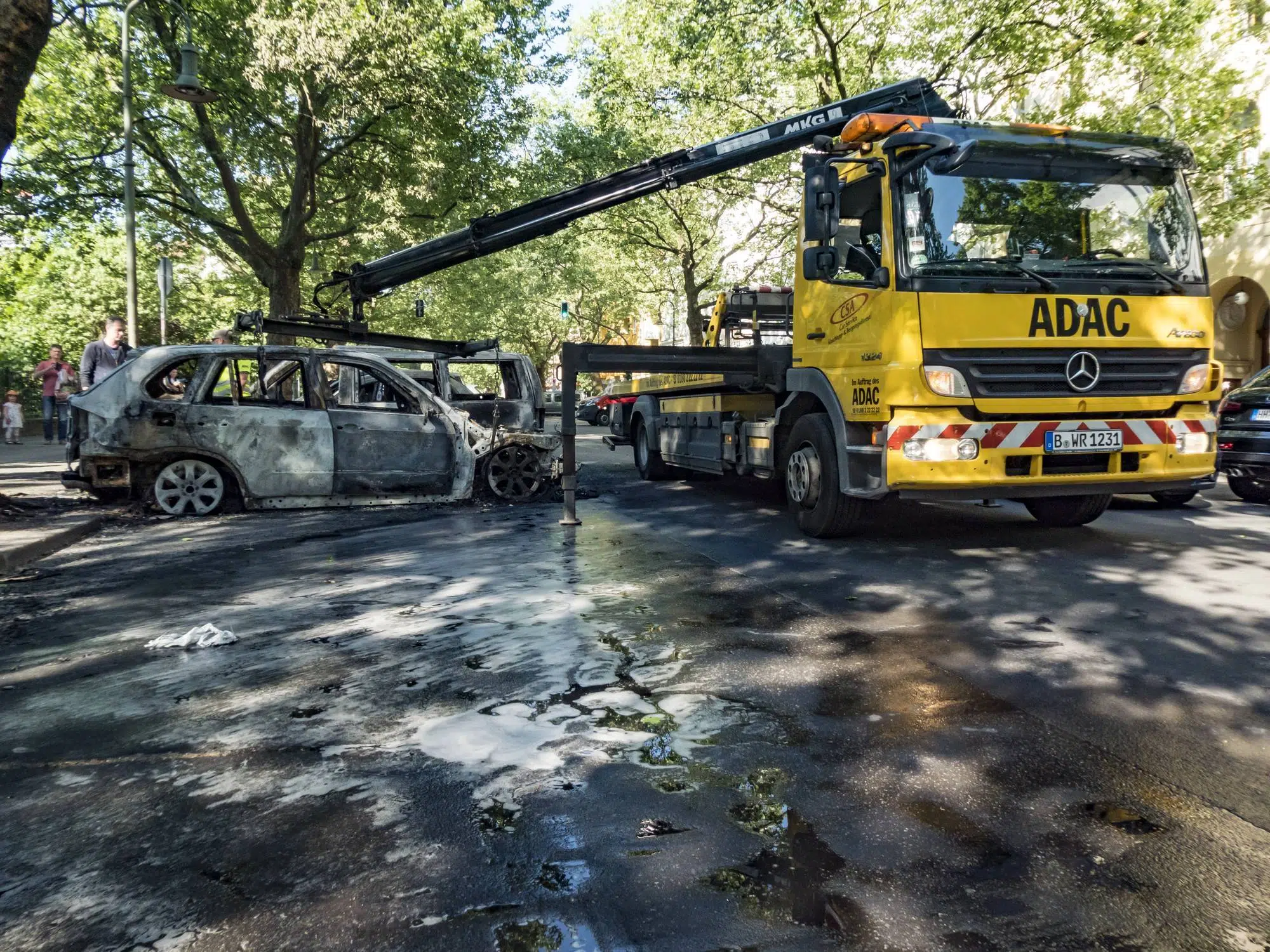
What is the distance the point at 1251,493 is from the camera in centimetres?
1074

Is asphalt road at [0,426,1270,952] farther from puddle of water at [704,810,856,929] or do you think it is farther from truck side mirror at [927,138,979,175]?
truck side mirror at [927,138,979,175]

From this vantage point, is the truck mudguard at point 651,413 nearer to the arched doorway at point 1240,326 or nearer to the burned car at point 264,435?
the burned car at point 264,435

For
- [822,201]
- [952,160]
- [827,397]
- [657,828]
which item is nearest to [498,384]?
[827,397]

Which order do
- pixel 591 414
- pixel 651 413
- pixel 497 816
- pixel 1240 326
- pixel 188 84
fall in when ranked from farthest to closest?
pixel 591 414 → pixel 1240 326 → pixel 188 84 → pixel 651 413 → pixel 497 816

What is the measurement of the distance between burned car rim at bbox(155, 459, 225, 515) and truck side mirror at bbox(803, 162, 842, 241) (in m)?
6.29

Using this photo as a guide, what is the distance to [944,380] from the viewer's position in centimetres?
673

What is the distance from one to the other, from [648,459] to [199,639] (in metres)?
9.59

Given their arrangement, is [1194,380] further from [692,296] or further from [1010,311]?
[692,296]

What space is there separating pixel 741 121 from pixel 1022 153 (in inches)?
656

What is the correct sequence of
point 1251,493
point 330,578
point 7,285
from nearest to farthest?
point 330,578, point 1251,493, point 7,285

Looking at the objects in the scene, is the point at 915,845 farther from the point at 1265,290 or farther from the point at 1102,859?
the point at 1265,290

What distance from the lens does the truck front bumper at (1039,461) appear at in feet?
22.2

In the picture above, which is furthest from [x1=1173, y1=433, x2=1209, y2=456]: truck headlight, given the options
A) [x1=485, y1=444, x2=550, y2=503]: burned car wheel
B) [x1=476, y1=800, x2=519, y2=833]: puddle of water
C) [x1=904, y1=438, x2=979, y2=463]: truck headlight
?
[x1=485, y1=444, x2=550, y2=503]: burned car wheel

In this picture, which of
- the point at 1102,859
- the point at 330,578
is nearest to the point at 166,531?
the point at 330,578
